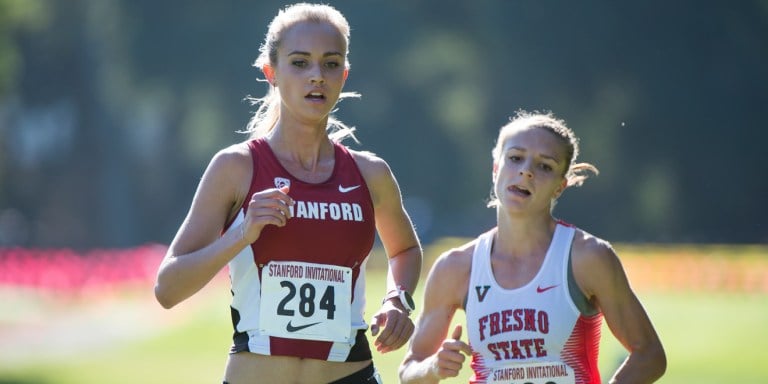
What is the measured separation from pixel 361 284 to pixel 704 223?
2839cm

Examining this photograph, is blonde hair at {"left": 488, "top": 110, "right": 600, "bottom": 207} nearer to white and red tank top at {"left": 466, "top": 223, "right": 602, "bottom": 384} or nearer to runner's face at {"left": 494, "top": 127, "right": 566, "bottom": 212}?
runner's face at {"left": 494, "top": 127, "right": 566, "bottom": 212}

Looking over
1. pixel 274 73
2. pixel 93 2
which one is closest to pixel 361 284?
pixel 274 73

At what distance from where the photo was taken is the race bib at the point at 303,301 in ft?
12.4

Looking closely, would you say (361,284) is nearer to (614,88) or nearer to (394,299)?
(394,299)

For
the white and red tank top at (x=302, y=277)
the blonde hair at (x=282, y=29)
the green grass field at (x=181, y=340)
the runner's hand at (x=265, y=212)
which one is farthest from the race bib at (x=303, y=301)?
the green grass field at (x=181, y=340)

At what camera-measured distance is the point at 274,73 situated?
408 cm

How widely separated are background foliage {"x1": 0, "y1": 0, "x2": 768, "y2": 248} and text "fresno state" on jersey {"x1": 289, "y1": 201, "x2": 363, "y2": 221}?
88.4ft

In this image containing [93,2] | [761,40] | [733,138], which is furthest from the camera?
[93,2]

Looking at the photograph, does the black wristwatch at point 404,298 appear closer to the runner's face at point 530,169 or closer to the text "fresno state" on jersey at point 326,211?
the text "fresno state" on jersey at point 326,211

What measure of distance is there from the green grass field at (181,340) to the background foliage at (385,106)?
47.5 feet

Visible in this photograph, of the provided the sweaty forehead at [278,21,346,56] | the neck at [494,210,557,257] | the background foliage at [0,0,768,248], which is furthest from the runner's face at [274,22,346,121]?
the background foliage at [0,0,768,248]

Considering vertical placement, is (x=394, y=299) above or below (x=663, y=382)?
below

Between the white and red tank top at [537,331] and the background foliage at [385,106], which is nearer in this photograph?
the white and red tank top at [537,331]

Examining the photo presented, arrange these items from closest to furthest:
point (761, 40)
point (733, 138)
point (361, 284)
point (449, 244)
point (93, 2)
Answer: point (361, 284) → point (449, 244) → point (761, 40) → point (733, 138) → point (93, 2)
